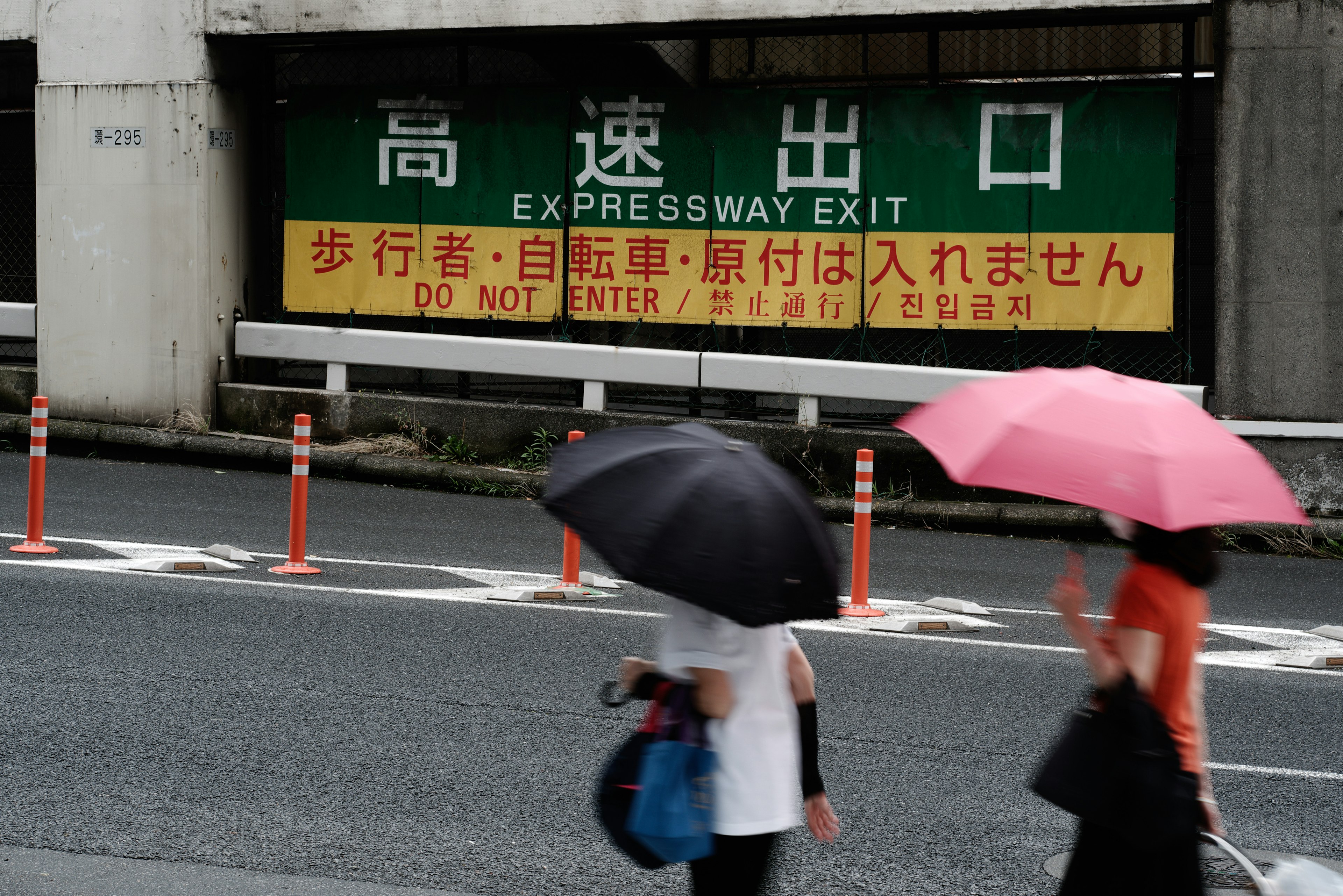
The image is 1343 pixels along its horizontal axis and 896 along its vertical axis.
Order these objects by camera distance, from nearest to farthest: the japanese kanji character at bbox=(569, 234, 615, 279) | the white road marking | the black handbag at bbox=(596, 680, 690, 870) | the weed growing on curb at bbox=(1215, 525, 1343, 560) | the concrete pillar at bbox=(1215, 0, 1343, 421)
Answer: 1. the black handbag at bbox=(596, 680, 690, 870)
2. the white road marking
3. the weed growing on curb at bbox=(1215, 525, 1343, 560)
4. the concrete pillar at bbox=(1215, 0, 1343, 421)
5. the japanese kanji character at bbox=(569, 234, 615, 279)

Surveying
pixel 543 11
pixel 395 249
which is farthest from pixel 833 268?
pixel 395 249

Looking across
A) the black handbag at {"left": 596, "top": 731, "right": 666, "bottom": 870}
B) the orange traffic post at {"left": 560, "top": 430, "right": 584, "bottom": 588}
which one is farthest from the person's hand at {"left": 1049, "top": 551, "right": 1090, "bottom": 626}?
the orange traffic post at {"left": 560, "top": 430, "right": 584, "bottom": 588}

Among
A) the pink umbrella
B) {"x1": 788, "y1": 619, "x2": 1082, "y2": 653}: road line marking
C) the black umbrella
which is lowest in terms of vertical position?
{"x1": 788, "y1": 619, "x2": 1082, "y2": 653}: road line marking

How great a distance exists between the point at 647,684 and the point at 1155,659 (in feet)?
3.57

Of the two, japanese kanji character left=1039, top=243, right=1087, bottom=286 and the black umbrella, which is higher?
japanese kanji character left=1039, top=243, right=1087, bottom=286

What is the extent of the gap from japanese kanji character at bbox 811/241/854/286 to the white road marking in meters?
5.01

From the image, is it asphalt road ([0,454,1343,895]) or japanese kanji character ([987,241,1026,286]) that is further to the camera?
japanese kanji character ([987,241,1026,286])

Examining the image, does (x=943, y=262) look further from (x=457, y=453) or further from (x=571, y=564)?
(x=571, y=564)

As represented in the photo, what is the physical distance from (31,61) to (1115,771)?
18.4 metres

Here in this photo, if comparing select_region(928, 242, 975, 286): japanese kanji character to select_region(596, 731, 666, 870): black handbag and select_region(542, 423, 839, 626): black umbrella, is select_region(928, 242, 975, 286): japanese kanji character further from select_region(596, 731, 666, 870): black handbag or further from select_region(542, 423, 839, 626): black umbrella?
select_region(596, 731, 666, 870): black handbag

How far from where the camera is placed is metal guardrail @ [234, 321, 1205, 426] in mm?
12672

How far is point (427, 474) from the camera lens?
510 inches

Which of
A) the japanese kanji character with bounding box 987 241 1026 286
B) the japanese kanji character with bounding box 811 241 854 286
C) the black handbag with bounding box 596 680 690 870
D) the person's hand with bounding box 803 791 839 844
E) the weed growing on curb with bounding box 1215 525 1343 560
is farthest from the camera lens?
the japanese kanji character with bounding box 811 241 854 286

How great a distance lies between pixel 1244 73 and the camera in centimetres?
1197
